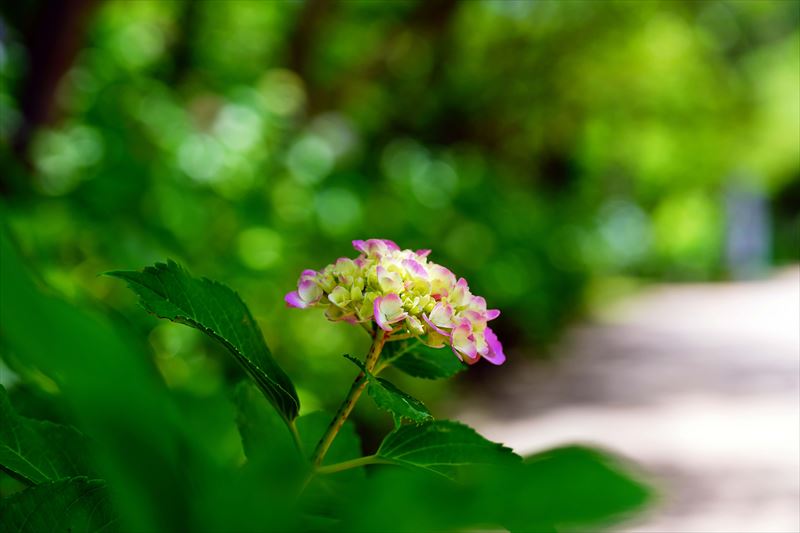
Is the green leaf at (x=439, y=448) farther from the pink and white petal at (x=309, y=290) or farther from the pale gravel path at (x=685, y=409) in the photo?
the pale gravel path at (x=685, y=409)

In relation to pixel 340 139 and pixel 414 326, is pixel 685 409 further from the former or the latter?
pixel 414 326

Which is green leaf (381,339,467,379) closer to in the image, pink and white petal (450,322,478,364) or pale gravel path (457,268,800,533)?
pink and white petal (450,322,478,364)

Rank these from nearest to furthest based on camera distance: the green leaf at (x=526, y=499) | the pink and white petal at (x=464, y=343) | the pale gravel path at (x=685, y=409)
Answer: the green leaf at (x=526, y=499)
the pink and white petal at (x=464, y=343)
the pale gravel path at (x=685, y=409)

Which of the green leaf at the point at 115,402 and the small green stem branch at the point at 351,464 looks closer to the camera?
the green leaf at the point at 115,402

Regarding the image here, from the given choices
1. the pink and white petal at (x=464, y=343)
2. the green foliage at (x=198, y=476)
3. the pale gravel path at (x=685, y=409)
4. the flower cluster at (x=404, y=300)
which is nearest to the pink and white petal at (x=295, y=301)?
the flower cluster at (x=404, y=300)

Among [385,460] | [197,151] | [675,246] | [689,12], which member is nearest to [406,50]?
[689,12]

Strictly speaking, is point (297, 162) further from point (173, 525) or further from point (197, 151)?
point (173, 525)

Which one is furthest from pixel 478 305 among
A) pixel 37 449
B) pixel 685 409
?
pixel 685 409
